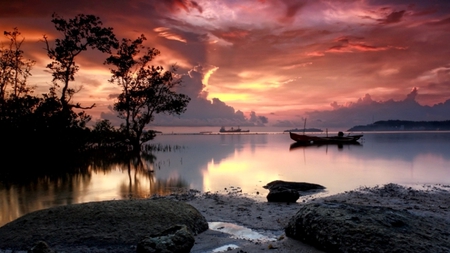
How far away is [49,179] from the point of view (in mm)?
17188

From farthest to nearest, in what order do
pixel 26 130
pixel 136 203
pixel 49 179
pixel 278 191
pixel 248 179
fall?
1. pixel 26 130
2. pixel 248 179
3. pixel 49 179
4. pixel 278 191
5. pixel 136 203

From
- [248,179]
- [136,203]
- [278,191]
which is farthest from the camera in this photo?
[248,179]

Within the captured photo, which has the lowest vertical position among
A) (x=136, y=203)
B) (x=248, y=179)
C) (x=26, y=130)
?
(x=248, y=179)

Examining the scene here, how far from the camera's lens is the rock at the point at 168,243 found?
602 centimetres

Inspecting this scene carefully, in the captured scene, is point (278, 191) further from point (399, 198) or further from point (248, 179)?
point (248, 179)

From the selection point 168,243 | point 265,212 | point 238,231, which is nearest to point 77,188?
point 265,212

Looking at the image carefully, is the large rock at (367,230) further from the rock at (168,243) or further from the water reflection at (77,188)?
the water reflection at (77,188)

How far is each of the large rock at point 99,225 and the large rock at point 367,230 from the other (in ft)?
9.32

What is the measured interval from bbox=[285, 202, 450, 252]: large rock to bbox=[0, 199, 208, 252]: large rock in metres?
2.84

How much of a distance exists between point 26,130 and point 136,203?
20.9 m

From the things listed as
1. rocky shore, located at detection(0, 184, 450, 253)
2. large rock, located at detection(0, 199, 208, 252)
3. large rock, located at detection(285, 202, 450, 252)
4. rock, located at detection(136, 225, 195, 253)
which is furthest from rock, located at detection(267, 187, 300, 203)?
rock, located at detection(136, 225, 195, 253)

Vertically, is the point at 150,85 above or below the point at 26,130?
above

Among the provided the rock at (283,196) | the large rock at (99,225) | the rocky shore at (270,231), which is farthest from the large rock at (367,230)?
the rock at (283,196)

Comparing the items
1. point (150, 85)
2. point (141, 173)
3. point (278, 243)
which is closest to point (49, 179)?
point (141, 173)
